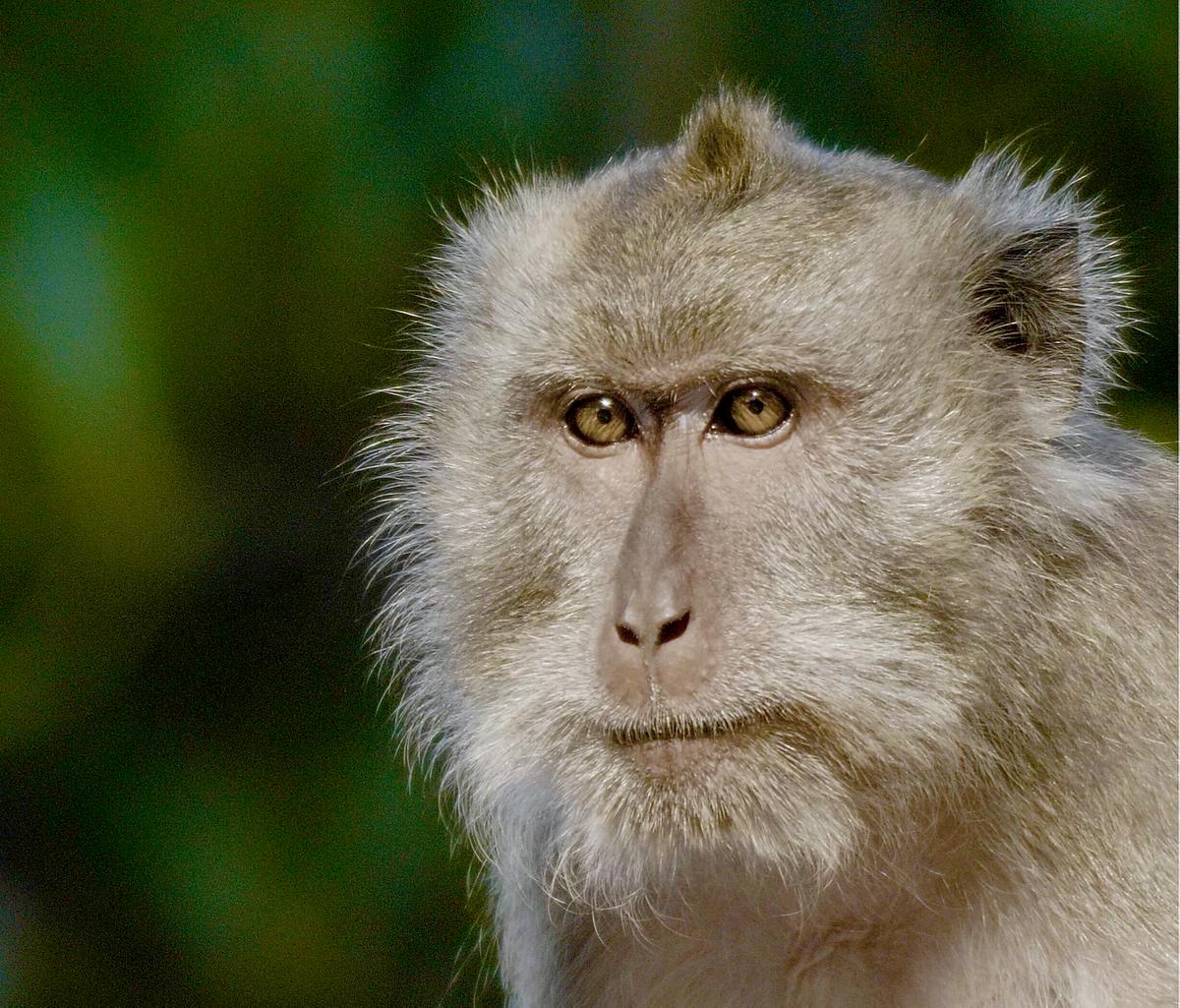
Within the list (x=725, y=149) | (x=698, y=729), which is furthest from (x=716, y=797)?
(x=725, y=149)

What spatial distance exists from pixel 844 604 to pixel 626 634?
0.76ft

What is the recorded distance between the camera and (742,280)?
1635 mm

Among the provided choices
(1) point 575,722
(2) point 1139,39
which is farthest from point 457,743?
(2) point 1139,39

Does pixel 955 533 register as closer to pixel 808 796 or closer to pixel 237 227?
pixel 808 796

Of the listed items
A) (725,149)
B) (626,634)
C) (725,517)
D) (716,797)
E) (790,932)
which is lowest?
(790,932)

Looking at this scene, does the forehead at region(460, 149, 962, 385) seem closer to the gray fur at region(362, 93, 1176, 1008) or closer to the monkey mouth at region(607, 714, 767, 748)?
the gray fur at region(362, 93, 1176, 1008)

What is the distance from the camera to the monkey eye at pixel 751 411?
5.25 feet

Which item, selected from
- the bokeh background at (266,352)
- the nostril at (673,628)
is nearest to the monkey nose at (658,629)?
the nostril at (673,628)

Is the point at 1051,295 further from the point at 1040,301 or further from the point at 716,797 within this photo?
the point at 716,797

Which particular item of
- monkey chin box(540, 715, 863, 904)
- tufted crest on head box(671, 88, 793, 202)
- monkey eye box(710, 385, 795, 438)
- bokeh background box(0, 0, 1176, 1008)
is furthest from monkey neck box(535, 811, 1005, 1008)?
tufted crest on head box(671, 88, 793, 202)

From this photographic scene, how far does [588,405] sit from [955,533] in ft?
1.55

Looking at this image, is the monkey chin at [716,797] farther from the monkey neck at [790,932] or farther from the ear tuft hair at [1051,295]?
the ear tuft hair at [1051,295]

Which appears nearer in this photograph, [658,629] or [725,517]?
[658,629]

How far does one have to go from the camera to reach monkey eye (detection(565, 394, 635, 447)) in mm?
1707
